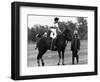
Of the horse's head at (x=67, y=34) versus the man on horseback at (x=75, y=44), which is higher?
the horse's head at (x=67, y=34)

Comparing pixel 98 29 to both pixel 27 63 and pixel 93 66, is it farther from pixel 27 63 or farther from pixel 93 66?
pixel 27 63

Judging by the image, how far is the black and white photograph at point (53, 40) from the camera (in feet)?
3.59

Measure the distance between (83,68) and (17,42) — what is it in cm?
33

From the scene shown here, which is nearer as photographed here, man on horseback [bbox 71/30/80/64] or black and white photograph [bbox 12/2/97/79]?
black and white photograph [bbox 12/2/97/79]

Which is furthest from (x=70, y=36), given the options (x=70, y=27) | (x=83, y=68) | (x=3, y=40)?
(x=3, y=40)

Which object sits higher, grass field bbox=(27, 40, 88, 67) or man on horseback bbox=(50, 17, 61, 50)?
man on horseback bbox=(50, 17, 61, 50)

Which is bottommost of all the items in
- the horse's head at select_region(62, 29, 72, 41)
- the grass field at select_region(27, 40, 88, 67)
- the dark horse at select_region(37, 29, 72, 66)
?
the grass field at select_region(27, 40, 88, 67)

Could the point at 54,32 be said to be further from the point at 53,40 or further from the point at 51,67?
the point at 51,67

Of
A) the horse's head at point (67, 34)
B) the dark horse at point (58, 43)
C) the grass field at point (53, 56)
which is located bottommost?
the grass field at point (53, 56)

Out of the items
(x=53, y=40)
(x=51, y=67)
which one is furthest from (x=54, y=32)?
(x=51, y=67)

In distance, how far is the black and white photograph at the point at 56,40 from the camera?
3.69ft

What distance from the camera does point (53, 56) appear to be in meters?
1.16

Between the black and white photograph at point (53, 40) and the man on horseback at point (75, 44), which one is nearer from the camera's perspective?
the black and white photograph at point (53, 40)

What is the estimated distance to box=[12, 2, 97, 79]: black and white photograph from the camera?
1.09m
